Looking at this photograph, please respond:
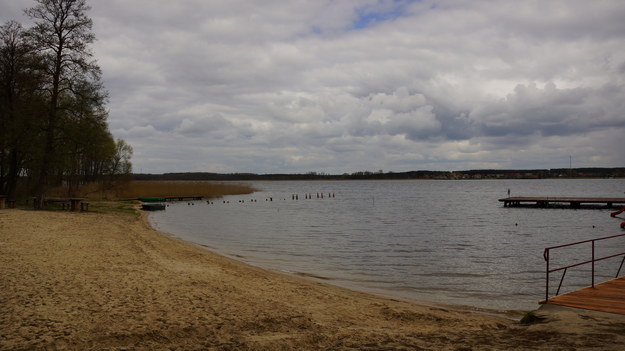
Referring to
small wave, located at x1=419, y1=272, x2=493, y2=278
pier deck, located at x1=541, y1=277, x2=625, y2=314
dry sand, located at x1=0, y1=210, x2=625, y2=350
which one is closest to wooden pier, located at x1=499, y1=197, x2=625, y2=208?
small wave, located at x1=419, y1=272, x2=493, y2=278

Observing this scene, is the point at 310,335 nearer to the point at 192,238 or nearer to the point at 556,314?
the point at 556,314

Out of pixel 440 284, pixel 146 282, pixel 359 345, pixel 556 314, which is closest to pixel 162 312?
pixel 146 282

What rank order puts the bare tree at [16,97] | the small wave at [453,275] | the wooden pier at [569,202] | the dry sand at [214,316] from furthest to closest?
the wooden pier at [569,202] < the bare tree at [16,97] < the small wave at [453,275] < the dry sand at [214,316]

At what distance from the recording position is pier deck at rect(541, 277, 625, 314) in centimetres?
930

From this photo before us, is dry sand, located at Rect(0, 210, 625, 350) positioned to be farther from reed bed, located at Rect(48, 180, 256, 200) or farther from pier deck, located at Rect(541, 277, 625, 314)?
reed bed, located at Rect(48, 180, 256, 200)

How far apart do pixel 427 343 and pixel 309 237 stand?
75.0 ft

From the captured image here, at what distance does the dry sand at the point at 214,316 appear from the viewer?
7.00 metres

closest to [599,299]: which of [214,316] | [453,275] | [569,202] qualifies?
[453,275]

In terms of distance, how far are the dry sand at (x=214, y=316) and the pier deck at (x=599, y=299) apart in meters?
0.50

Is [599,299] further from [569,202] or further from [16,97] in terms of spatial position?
[569,202]

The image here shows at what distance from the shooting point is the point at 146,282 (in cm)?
1090

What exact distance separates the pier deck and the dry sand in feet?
1.63

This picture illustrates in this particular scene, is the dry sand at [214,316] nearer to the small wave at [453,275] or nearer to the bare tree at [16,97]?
the small wave at [453,275]

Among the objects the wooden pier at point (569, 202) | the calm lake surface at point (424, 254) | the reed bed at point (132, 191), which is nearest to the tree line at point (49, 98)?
the calm lake surface at point (424, 254)
